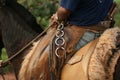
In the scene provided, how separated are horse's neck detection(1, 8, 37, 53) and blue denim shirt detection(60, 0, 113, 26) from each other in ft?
2.61

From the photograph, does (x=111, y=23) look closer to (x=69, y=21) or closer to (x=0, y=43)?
(x=69, y=21)

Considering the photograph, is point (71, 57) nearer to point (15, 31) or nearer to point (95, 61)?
point (95, 61)

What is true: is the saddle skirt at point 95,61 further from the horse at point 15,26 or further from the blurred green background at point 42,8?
the blurred green background at point 42,8

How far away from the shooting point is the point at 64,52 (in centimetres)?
485

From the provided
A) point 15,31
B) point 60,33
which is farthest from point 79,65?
point 15,31

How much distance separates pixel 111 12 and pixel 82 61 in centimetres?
86

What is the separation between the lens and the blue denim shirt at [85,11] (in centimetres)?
478

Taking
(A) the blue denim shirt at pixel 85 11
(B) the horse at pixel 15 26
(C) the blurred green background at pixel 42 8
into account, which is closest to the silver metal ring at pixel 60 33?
(A) the blue denim shirt at pixel 85 11

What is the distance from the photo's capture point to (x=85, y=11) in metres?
4.87

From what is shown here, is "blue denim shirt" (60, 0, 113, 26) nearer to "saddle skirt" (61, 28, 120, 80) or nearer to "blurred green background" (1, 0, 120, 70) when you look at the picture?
"saddle skirt" (61, 28, 120, 80)

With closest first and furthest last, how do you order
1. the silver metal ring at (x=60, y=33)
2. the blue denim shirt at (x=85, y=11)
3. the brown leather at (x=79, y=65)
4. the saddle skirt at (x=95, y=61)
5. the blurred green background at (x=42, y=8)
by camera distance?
the saddle skirt at (x=95, y=61) < the brown leather at (x=79, y=65) < the blue denim shirt at (x=85, y=11) < the silver metal ring at (x=60, y=33) < the blurred green background at (x=42, y=8)

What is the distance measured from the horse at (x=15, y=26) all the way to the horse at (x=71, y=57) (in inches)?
13.5

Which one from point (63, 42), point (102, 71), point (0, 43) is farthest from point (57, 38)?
point (0, 43)

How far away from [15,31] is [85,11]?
1.12 metres
